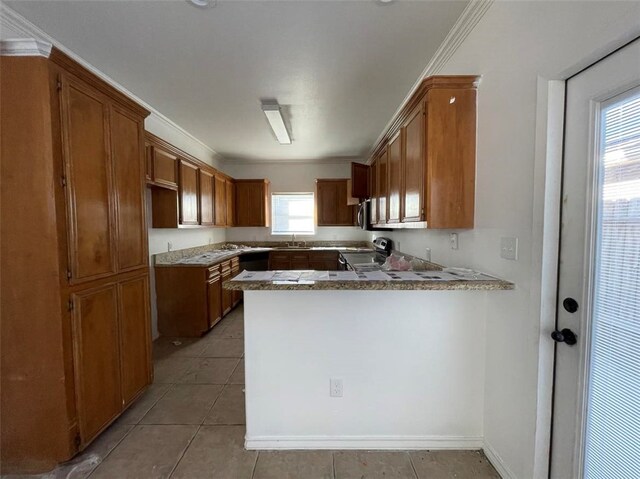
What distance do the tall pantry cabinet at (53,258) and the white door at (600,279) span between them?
2.48 m

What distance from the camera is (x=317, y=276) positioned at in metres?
1.64

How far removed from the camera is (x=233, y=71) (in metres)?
2.31

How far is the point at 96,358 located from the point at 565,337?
2.55m

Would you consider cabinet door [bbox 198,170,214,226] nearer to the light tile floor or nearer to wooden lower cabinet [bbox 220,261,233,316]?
wooden lower cabinet [bbox 220,261,233,316]

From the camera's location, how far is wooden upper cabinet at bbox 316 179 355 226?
5316 mm

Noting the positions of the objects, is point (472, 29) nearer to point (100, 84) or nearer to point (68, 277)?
point (100, 84)

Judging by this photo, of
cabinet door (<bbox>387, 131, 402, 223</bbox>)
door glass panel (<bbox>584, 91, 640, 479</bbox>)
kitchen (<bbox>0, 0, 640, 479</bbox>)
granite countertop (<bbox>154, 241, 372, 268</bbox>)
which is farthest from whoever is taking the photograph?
granite countertop (<bbox>154, 241, 372, 268</bbox>)

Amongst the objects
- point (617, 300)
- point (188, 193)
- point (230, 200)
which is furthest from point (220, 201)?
point (617, 300)

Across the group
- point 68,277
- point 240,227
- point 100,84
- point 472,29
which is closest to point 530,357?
point 472,29

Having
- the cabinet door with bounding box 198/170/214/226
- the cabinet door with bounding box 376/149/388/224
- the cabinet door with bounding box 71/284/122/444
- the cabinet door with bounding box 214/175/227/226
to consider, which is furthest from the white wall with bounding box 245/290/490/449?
the cabinet door with bounding box 214/175/227/226

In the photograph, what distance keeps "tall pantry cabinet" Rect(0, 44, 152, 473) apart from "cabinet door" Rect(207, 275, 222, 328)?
1.67 metres

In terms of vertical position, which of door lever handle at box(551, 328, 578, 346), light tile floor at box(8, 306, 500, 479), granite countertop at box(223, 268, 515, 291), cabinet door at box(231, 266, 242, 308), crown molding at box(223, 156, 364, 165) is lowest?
light tile floor at box(8, 306, 500, 479)

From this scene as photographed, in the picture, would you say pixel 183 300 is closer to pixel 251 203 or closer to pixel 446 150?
pixel 251 203

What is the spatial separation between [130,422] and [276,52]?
2961mm
